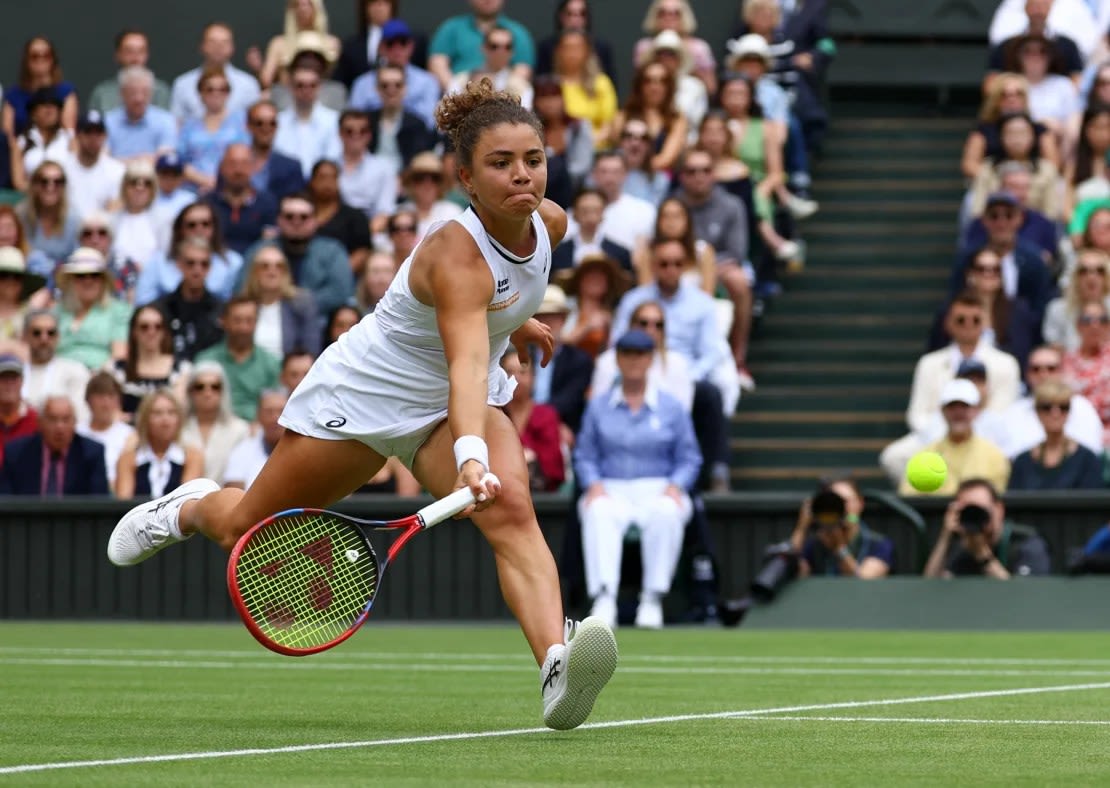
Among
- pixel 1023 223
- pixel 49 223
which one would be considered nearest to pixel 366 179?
pixel 49 223

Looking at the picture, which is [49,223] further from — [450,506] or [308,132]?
[450,506]

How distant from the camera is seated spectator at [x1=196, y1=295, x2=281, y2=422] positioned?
15195 millimetres

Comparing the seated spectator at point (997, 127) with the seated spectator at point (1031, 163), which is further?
the seated spectator at point (997, 127)

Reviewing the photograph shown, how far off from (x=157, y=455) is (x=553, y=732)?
8.70 metres

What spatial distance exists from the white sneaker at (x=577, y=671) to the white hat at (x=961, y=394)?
788 cm

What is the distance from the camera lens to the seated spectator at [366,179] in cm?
1719

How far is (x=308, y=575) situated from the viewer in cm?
608

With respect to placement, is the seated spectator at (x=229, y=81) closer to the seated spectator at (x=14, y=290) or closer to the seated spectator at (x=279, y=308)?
the seated spectator at (x=14, y=290)

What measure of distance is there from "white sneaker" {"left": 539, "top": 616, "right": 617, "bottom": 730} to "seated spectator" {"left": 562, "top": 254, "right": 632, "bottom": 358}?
9.13 meters

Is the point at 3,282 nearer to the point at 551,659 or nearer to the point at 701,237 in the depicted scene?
the point at 701,237

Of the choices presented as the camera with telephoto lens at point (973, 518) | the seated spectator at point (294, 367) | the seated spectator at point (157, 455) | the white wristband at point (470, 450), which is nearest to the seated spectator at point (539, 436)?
the seated spectator at point (294, 367)

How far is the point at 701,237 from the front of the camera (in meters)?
16.2

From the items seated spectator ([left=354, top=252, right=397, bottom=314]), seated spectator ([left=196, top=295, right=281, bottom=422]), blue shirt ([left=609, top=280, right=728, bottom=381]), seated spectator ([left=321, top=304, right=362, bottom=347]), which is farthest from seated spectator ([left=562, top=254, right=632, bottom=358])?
seated spectator ([left=196, top=295, right=281, bottom=422])

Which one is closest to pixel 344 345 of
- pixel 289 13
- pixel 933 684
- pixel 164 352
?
pixel 933 684
